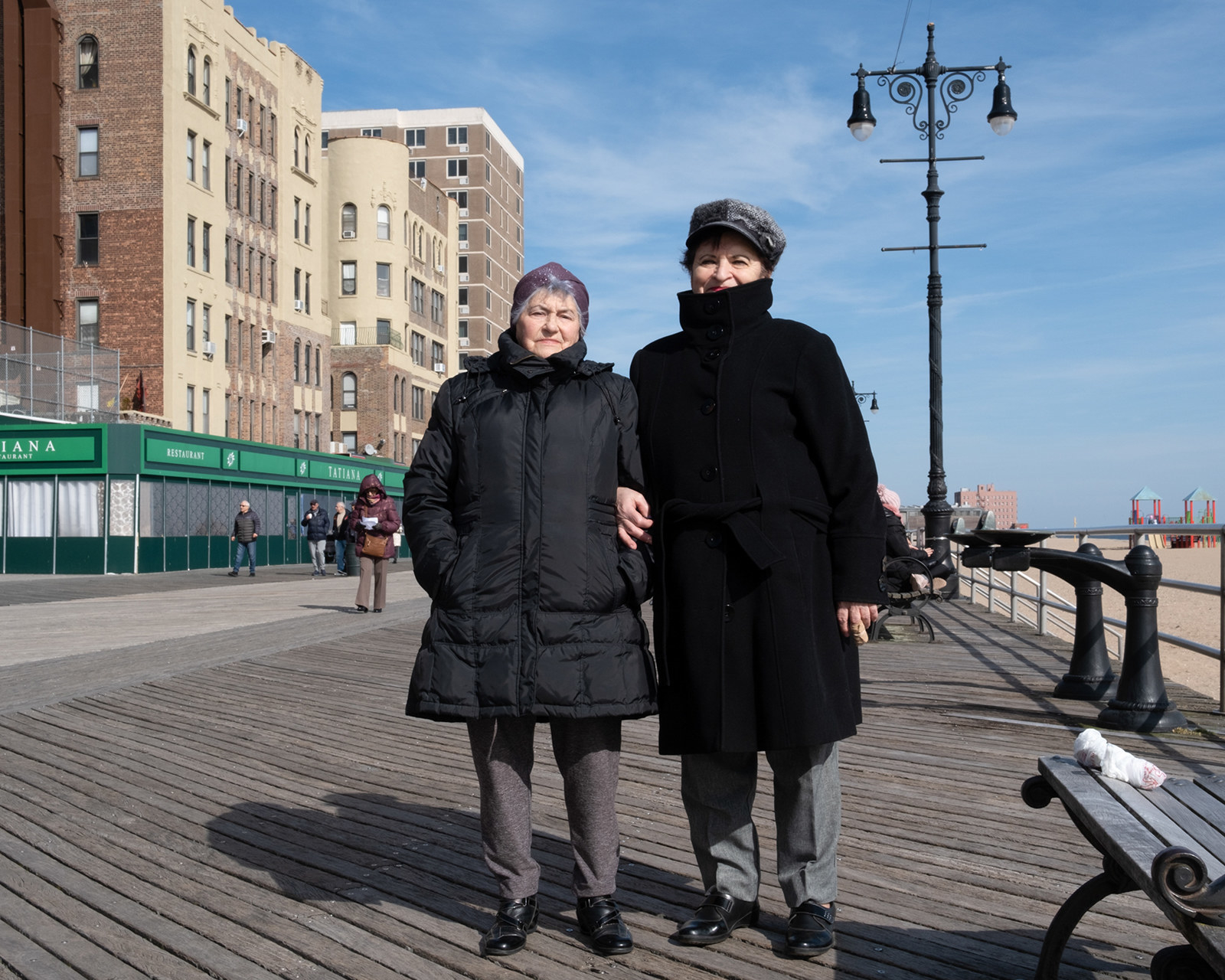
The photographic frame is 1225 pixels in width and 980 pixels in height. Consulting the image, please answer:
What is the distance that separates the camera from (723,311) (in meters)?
3.75

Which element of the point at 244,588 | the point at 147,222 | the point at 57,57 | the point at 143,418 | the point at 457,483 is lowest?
the point at 244,588

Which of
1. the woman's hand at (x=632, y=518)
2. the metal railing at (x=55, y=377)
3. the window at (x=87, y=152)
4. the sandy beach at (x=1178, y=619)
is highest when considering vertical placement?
the window at (x=87, y=152)

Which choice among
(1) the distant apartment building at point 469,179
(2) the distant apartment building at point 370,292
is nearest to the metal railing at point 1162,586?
(2) the distant apartment building at point 370,292

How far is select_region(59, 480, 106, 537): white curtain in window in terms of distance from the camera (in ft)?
104

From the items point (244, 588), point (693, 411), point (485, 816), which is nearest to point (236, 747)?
point (485, 816)

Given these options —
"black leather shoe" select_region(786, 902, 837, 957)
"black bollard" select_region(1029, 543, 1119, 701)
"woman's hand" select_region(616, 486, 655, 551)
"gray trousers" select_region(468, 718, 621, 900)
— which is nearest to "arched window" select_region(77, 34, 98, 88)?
"black bollard" select_region(1029, 543, 1119, 701)

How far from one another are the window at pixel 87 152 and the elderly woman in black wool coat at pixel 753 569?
1517 inches

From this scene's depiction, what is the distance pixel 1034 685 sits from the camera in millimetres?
9297

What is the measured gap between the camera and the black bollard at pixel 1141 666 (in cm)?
709

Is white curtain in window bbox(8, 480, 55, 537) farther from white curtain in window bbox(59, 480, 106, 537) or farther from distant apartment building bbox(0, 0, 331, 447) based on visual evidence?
distant apartment building bbox(0, 0, 331, 447)

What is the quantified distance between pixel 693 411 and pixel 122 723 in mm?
5480

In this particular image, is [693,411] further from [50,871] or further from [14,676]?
[14,676]

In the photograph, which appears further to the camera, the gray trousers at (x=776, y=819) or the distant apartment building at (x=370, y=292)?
the distant apartment building at (x=370, y=292)

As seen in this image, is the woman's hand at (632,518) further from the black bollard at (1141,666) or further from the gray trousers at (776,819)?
the black bollard at (1141,666)
